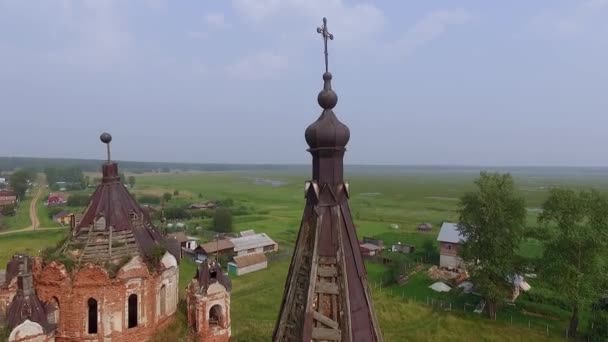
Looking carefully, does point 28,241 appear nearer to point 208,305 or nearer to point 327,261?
point 208,305

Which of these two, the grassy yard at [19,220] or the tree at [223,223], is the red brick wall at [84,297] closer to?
the tree at [223,223]

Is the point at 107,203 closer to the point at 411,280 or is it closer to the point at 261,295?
the point at 261,295

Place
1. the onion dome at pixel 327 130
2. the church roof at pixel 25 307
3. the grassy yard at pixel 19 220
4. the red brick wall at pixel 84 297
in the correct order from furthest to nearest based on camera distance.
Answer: the grassy yard at pixel 19 220
the red brick wall at pixel 84 297
the church roof at pixel 25 307
the onion dome at pixel 327 130

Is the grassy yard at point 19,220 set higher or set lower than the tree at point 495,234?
lower

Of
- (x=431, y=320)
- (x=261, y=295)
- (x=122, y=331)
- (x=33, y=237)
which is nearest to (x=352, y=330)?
(x=122, y=331)

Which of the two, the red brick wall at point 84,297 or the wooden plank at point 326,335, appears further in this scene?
the red brick wall at point 84,297

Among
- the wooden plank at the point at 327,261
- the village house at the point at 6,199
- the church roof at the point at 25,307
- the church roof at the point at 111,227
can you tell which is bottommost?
the village house at the point at 6,199

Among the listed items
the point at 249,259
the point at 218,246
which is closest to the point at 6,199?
the point at 218,246

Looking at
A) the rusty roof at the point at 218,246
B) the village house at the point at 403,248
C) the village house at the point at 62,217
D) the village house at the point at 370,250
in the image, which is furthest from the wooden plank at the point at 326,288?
the village house at the point at 62,217
